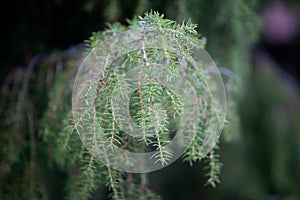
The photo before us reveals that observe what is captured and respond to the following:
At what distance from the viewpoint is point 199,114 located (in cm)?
81

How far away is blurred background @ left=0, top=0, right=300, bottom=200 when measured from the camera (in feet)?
3.42

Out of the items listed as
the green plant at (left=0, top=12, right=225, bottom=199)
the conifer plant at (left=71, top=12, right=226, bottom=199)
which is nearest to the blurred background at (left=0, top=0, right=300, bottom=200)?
the green plant at (left=0, top=12, right=225, bottom=199)

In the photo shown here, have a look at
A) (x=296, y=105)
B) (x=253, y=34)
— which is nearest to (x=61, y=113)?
(x=253, y=34)

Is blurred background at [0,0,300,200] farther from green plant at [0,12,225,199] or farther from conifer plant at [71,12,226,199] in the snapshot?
conifer plant at [71,12,226,199]

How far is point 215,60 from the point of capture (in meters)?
1.15

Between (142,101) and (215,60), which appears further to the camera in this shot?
(215,60)

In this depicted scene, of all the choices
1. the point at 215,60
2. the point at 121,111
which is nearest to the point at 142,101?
the point at 121,111

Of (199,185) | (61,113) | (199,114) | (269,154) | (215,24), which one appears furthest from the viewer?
(199,185)

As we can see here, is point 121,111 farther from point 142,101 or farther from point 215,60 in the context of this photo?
point 215,60

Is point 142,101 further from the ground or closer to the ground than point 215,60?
closer to the ground

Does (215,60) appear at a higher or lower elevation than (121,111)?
higher

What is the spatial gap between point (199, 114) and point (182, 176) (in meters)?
1.19

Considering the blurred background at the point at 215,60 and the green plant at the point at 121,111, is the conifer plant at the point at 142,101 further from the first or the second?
the blurred background at the point at 215,60

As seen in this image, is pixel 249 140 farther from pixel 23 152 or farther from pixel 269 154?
pixel 23 152
